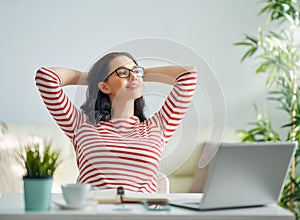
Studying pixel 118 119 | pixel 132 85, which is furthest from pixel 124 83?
pixel 118 119

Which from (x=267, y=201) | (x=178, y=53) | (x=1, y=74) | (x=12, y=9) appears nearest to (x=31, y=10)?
(x=12, y=9)

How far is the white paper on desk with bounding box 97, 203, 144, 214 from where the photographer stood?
4.54 ft

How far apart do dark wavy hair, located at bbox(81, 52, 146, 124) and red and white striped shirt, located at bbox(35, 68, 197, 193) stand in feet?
0.12

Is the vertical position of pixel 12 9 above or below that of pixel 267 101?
above

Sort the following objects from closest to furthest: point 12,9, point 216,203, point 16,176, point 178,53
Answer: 1. point 216,203
2. point 178,53
3. point 16,176
4. point 12,9

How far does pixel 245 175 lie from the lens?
4.75 feet

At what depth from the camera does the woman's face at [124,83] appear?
2.04m

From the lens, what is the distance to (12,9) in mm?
3865

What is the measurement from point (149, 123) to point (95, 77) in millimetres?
275

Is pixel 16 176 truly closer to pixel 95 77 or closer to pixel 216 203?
pixel 95 77

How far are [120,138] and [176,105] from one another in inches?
9.6

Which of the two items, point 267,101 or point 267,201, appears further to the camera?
point 267,101

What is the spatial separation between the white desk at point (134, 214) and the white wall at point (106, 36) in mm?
2395

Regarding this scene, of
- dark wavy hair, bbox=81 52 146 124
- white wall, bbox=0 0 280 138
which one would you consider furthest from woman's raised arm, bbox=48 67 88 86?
white wall, bbox=0 0 280 138
